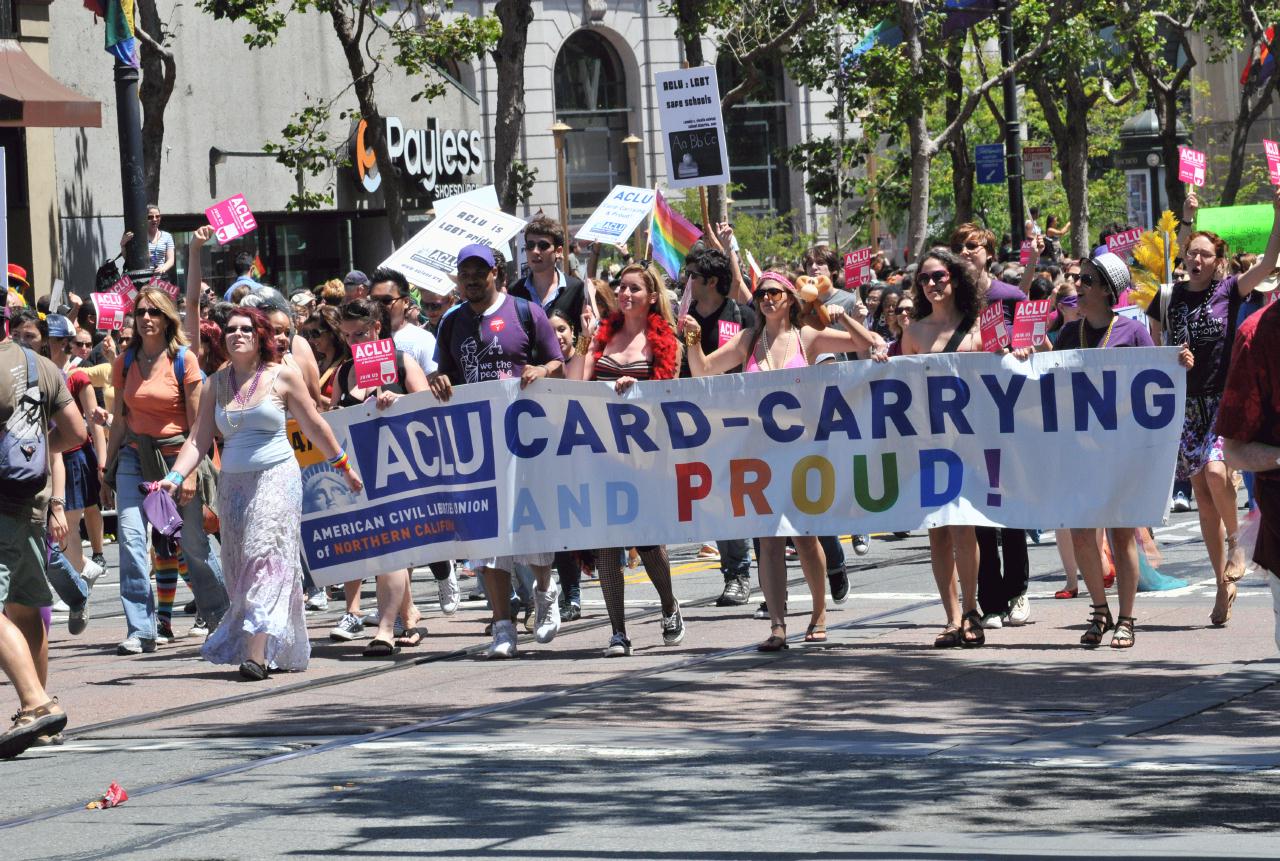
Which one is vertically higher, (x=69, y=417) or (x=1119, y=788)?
(x=69, y=417)

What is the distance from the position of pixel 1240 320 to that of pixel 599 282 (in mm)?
3380

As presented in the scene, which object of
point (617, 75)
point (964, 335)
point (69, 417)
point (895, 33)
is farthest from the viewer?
point (617, 75)

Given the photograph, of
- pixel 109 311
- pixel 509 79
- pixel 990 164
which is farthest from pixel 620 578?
pixel 990 164

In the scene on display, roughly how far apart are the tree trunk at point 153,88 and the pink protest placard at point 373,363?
39.1 feet

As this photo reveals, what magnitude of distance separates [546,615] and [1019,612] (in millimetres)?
2428

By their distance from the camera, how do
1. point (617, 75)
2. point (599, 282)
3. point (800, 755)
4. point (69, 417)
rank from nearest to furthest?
point (800, 755)
point (69, 417)
point (599, 282)
point (617, 75)

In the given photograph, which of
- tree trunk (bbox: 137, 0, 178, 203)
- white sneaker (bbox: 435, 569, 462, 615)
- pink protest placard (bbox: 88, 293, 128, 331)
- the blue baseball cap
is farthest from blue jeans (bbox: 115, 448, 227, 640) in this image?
tree trunk (bbox: 137, 0, 178, 203)

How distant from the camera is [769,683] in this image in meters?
9.66

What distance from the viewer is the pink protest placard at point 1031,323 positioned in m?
10.4

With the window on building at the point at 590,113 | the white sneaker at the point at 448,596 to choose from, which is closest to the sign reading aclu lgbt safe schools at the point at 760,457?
the white sneaker at the point at 448,596

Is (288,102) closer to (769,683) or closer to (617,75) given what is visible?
(769,683)

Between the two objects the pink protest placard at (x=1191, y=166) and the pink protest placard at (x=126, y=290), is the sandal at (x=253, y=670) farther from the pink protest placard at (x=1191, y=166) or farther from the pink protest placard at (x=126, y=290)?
the pink protest placard at (x=1191, y=166)

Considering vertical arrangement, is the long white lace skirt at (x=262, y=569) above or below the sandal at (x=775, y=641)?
above

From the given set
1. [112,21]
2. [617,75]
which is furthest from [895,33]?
[617,75]
